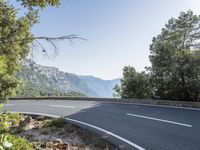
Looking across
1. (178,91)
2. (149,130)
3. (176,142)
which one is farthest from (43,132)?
(178,91)

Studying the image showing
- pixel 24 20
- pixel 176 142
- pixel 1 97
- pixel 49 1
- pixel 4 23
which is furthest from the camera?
pixel 24 20

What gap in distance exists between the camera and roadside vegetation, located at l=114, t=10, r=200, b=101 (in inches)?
882

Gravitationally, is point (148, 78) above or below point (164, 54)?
below

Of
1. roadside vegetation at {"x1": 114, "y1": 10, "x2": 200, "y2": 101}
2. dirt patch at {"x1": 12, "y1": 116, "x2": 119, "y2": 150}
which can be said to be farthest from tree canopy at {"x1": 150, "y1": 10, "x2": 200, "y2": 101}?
dirt patch at {"x1": 12, "y1": 116, "x2": 119, "y2": 150}

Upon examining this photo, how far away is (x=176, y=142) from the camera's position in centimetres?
809

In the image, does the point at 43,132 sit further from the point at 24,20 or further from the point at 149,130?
the point at 24,20

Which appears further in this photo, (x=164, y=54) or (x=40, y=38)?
(x=164, y=54)

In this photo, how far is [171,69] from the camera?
23.9 metres

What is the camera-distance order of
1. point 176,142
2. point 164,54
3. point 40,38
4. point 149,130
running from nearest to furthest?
point 40,38
point 176,142
point 149,130
point 164,54

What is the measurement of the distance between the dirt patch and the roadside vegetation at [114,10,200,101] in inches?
508

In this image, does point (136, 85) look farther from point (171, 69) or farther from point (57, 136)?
point (57, 136)

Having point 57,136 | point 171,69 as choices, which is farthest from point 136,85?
point 57,136

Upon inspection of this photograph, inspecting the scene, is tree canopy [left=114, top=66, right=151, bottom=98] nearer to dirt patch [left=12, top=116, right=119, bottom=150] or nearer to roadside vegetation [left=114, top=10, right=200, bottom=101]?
roadside vegetation [left=114, top=10, right=200, bottom=101]

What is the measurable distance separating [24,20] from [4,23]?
7849 mm
